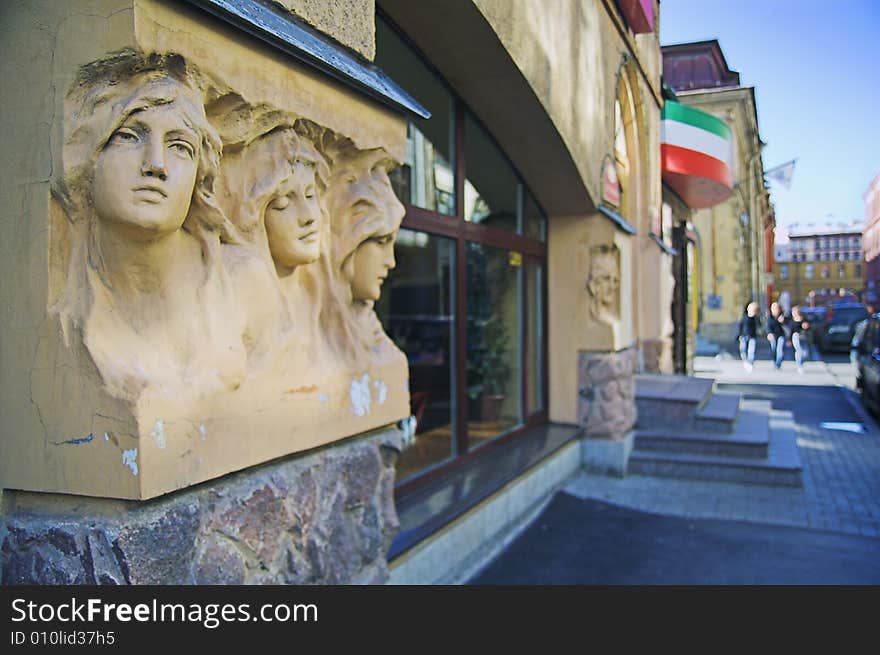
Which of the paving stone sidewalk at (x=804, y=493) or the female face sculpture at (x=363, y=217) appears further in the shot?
the paving stone sidewalk at (x=804, y=493)

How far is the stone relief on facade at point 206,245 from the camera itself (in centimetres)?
163

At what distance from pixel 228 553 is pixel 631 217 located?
24.1 feet

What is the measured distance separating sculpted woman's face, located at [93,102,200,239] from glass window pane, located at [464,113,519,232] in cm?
365

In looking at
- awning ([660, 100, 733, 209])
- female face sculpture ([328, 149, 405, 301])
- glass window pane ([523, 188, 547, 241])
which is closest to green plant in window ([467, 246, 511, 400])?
glass window pane ([523, 188, 547, 241])

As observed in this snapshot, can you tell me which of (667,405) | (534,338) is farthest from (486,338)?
(667,405)

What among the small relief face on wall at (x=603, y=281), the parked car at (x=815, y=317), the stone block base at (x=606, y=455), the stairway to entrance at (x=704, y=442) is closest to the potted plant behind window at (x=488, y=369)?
the small relief face on wall at (x=603, y=281)

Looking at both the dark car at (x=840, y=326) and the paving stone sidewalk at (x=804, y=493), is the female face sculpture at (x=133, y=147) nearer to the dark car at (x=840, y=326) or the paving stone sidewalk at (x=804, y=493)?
the paving stone sidewalk at (x=804, y=493)

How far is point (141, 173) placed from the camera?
160 centimetres

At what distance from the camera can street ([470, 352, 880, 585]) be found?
13.9ft

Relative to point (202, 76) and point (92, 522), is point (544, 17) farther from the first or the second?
point (92, 522)

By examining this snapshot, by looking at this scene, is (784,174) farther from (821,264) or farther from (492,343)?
(821,264)

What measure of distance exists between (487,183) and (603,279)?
1.50 meters

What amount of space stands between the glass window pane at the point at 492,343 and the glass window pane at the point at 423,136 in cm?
63

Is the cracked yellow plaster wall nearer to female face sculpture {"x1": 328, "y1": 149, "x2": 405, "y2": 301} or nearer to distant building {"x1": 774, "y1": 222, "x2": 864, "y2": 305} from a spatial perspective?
female face sculpture {"x1": 328, "y1": 149, "x2": 405, "y2": 301}
